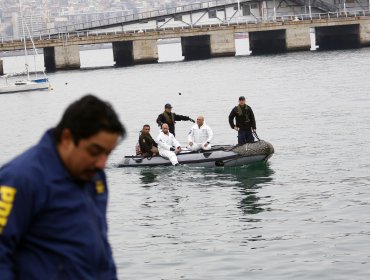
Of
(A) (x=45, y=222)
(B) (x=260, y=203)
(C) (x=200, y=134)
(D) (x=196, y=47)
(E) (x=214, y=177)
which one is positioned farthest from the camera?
(D) (x=196, y=47)

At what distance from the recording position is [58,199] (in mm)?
→ 5203

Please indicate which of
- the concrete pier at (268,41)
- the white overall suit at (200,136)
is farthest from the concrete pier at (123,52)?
the white overall suit at (200,136)

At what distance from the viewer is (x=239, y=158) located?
33.6 m

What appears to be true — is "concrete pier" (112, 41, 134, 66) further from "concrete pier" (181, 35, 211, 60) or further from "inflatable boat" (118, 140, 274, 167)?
"inflatable boat" (118, 140, 274, 167)

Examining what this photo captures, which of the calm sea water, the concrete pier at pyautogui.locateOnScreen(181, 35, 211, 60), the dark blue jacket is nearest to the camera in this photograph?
the dark blue jacket

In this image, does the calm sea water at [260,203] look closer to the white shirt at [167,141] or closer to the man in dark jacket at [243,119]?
the white shirt at [167,141]

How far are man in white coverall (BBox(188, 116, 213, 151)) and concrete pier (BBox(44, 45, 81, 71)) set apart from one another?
104585 millimetres

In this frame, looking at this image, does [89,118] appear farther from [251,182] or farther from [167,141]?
[167,141]

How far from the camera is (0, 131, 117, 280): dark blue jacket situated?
5020 millimetres

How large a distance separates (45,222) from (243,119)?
27.6m

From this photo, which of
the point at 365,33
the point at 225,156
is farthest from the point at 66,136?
the point at 365,33

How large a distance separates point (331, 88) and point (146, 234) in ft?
197

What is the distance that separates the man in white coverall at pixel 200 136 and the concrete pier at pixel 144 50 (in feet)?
344

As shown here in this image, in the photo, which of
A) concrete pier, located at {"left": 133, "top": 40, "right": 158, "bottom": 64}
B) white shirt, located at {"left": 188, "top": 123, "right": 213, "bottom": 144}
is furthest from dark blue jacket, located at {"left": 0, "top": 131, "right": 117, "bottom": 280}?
concrete pier, located at {"left": 133, "top": 40, "right": 158, "bottom": 64}
